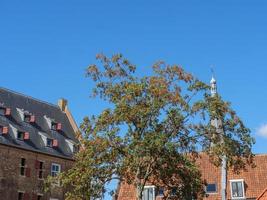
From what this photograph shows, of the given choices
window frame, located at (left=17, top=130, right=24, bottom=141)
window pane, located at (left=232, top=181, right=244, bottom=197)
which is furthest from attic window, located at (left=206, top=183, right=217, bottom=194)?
window frame, located at (left=17, top=130, right=24, bottom=141)

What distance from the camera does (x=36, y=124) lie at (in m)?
47.8

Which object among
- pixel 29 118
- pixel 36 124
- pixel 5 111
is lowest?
pixel 36 124

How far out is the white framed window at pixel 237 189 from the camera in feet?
131

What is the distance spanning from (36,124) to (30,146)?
421cm

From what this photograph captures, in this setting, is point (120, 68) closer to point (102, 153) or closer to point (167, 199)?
point (102, 153)

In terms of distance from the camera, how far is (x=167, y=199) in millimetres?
27391

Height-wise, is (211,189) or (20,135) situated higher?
(20,135)

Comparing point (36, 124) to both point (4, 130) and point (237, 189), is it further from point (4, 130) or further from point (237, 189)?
point (237, 189)

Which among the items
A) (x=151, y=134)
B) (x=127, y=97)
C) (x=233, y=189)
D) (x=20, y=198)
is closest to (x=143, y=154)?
(x=151, y=134)

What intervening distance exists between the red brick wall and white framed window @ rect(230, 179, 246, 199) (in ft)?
53.5

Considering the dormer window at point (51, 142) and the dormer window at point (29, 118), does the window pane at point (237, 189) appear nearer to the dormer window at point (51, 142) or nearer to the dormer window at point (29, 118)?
the dormer window at point (51, 142)

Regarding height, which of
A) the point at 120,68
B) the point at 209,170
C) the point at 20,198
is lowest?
the point at 20,198

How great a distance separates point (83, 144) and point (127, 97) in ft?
11.8

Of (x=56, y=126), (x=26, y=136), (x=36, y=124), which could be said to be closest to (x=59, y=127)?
(x=56, y=126)
